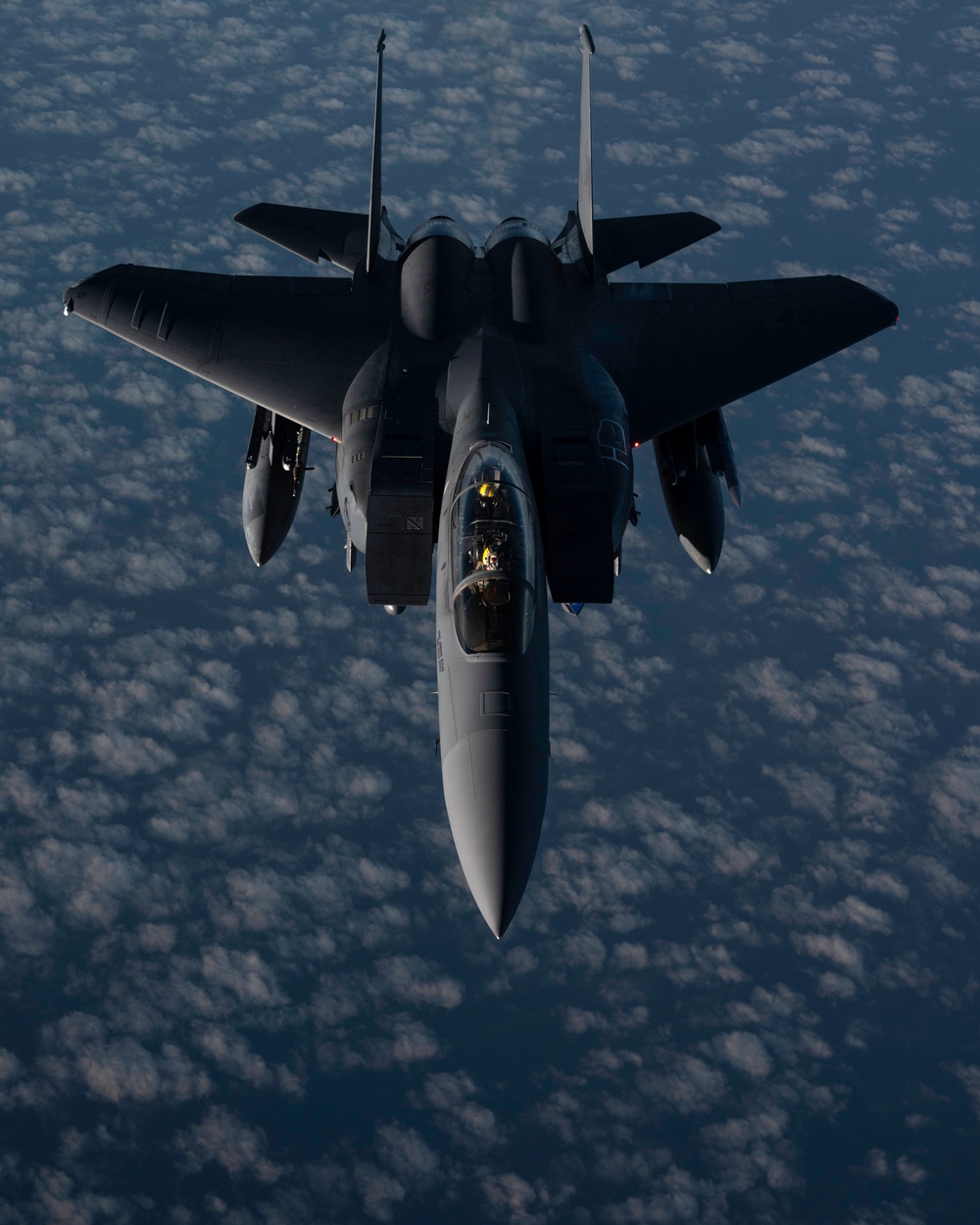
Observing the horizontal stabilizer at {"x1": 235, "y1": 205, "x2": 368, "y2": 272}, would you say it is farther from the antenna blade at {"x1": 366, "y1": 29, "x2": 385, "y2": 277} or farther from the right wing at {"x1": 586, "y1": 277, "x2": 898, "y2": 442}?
the right wing at {"x1": 586, "y1": 277, "x2": 898, "y2": 442}

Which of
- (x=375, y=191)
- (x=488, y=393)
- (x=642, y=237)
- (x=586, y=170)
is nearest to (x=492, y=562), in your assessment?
(x=488, y=393)

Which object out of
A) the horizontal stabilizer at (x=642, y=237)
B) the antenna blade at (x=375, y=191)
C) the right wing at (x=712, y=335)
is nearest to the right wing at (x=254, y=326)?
the antenna blade at (x=375, y=191)

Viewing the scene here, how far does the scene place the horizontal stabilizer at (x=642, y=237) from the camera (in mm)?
26609

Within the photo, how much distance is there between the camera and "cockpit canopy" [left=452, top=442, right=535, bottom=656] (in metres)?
15.9

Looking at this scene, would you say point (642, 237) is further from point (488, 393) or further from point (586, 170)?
point (488, 393)

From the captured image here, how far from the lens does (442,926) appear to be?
48.8 m

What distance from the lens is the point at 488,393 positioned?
20.7 meters

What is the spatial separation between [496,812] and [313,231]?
17322 millimetres

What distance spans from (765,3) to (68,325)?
86762 millimetres

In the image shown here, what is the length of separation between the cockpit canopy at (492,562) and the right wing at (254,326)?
20.0ft

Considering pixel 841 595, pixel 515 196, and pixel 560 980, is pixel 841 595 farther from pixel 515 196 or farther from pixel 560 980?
pixel 515 196

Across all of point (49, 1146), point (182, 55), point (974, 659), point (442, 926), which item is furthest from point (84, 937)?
point (182, 55)

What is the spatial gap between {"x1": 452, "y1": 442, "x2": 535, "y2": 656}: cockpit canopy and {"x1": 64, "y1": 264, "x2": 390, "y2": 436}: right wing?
240 inches

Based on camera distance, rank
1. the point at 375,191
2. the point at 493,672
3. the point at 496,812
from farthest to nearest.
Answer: the point at 375,191 → the point at 493,672 → the point at 496,812
